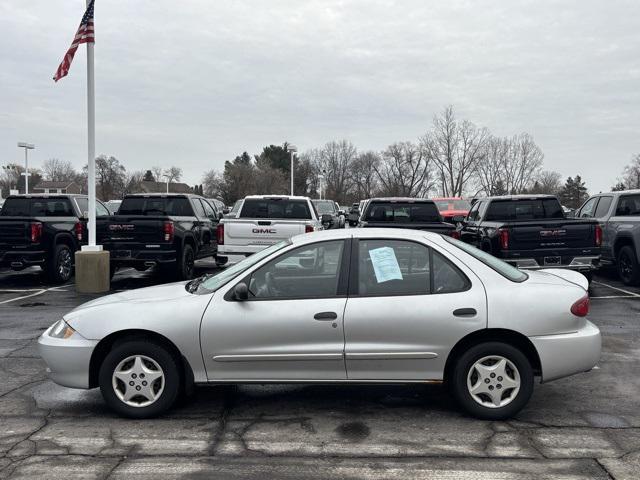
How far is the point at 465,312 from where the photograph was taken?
4723mm

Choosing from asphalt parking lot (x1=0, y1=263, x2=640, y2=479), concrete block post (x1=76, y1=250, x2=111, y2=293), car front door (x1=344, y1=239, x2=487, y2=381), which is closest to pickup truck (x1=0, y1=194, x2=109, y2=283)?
concrete block post (x1=76, y1=250, x2=111, y2=293)

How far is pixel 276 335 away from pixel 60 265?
10120 mm

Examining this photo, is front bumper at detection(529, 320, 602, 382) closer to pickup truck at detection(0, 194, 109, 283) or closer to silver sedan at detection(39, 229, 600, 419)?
silver sedan at detection(39, 229, 600, 419)

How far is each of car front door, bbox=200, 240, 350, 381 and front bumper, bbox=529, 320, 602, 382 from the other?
155 centimetres

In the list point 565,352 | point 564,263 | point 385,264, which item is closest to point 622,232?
point 564,263

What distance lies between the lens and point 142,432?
15.3 feet

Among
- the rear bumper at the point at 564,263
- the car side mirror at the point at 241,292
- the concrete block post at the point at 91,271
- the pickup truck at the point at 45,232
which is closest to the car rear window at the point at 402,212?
the rear bumper at the point at 564,263

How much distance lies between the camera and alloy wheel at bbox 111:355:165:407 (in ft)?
15.9

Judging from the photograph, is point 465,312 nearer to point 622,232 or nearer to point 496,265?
point 496,265

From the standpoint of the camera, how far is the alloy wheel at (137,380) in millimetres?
4859

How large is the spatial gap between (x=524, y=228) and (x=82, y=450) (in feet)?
27.3

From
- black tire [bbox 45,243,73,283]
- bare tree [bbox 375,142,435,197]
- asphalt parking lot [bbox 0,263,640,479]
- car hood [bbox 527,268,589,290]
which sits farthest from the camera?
bare tree [bbox 375,142,435,197]

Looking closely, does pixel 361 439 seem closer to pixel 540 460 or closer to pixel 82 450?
pixel 540 460

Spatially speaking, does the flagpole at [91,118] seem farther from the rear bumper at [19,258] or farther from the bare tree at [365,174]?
the bare tree at [365,174]
